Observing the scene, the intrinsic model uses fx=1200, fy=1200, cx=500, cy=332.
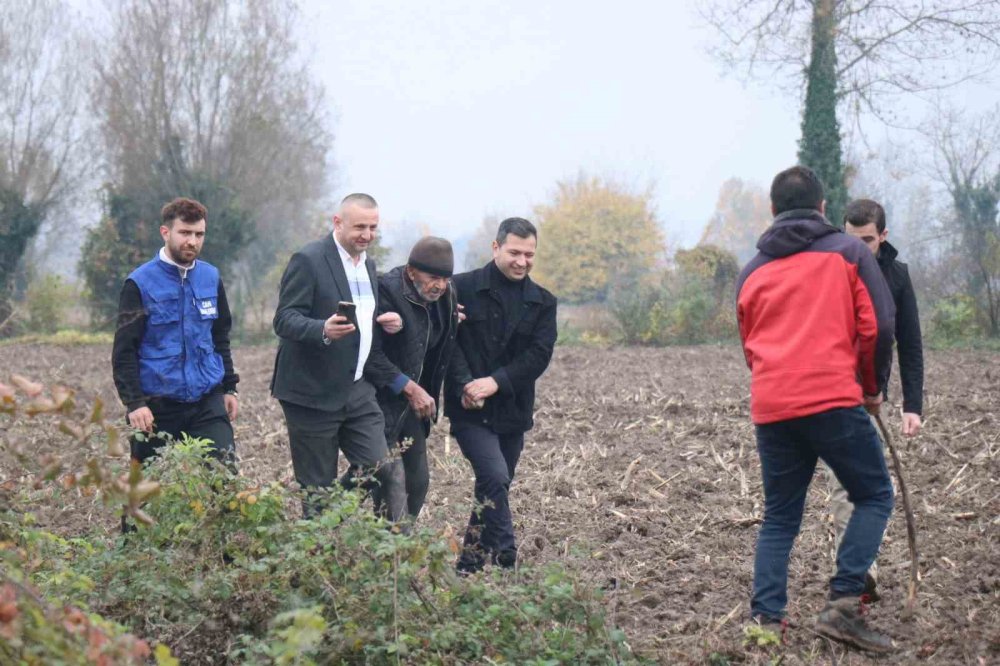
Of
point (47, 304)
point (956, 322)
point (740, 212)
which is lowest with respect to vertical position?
point (956, 322)

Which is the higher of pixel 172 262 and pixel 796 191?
pixel 796 191

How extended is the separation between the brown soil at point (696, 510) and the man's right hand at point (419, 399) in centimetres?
63

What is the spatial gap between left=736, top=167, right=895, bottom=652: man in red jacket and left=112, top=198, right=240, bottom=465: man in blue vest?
9.17 feet

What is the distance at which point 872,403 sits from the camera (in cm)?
527

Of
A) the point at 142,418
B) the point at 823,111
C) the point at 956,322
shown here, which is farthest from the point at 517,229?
the point at 823,111

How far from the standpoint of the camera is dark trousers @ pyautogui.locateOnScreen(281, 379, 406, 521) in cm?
601

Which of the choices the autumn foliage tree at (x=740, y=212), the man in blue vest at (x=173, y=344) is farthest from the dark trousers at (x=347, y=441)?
the autumn foliage tree at (x=740, y=212)

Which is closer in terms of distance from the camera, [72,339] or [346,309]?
[346,309]

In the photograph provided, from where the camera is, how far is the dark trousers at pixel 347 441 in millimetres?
6008

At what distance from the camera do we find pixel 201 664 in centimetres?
417

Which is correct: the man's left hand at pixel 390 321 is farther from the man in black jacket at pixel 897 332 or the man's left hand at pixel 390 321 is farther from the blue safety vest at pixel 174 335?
the man in black jacket at pixel 897 332

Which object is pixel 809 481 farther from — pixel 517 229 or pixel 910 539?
pixel 517 229

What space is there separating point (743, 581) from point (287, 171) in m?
34.2

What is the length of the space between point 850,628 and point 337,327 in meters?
2.62
